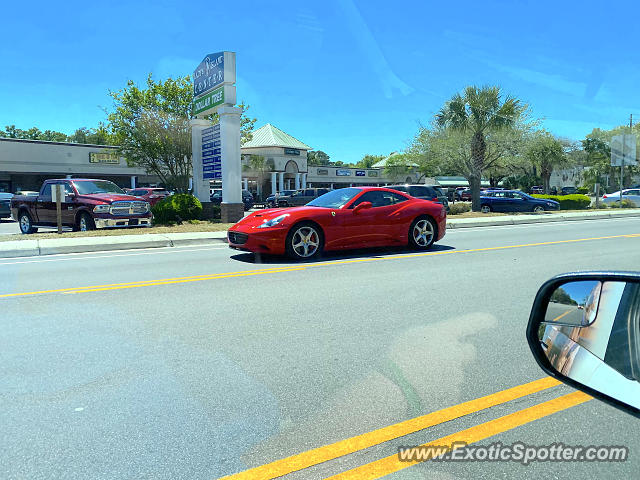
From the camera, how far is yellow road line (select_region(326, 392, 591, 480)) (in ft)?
8.90

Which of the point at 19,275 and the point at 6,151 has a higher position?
the point at 6,151

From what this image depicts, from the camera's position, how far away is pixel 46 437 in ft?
9.90

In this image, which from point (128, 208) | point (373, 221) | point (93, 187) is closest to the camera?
point (373, 221)

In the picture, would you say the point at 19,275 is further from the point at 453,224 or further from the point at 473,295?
the point at 453,224

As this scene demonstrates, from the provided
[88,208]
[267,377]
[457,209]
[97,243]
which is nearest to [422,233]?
[97,243]

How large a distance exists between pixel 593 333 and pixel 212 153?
1891 centimetres

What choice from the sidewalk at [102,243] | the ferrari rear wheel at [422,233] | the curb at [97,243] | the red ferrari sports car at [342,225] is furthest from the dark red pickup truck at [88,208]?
the ferrari rear wheel at [422,233]

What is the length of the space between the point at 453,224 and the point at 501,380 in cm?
1549

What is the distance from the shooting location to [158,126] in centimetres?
A: 2269

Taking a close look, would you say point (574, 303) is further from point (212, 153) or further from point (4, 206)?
point (4, 206)

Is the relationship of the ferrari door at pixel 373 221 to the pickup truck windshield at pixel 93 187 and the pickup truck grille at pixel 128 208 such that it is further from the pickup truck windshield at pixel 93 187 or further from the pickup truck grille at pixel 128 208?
the pickup truck windshield at pixel 93 187

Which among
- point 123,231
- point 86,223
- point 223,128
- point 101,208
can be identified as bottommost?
point 123,231

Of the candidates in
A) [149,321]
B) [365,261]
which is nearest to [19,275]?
[149,321]

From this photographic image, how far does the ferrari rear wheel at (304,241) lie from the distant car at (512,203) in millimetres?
21749
